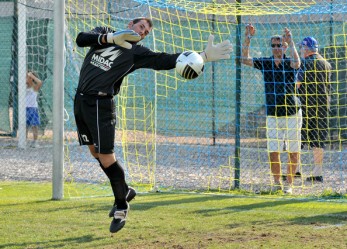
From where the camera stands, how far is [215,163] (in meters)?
13.4

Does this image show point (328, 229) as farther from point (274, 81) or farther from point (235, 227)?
point (274, 81)

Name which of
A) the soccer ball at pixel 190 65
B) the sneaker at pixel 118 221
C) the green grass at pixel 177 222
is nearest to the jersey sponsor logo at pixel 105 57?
the soccer ball at pixel 190 65

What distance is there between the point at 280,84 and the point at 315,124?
1241 mm

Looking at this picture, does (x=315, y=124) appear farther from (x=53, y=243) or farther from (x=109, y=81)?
(x=53, y=243)

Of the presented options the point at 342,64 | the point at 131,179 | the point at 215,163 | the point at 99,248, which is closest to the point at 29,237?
the point at 99,248

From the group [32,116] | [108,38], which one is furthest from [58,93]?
[32,116]

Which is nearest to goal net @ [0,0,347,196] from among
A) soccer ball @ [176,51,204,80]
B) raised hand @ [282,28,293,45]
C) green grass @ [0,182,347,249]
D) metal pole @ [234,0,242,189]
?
metal pole @ [234,0,242,189]

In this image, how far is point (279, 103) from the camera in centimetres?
1038

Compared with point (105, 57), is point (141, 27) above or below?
above

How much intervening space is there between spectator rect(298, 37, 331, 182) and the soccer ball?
369 cm

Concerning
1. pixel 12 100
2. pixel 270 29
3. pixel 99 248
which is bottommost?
pixel 99 248

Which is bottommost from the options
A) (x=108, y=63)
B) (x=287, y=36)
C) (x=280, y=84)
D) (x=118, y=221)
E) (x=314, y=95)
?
(x=118, y=221)

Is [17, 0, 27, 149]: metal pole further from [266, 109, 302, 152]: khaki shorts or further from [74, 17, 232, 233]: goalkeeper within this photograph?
[74, 17, 232, 233]: goalkeeper

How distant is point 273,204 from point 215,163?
4305 mm
